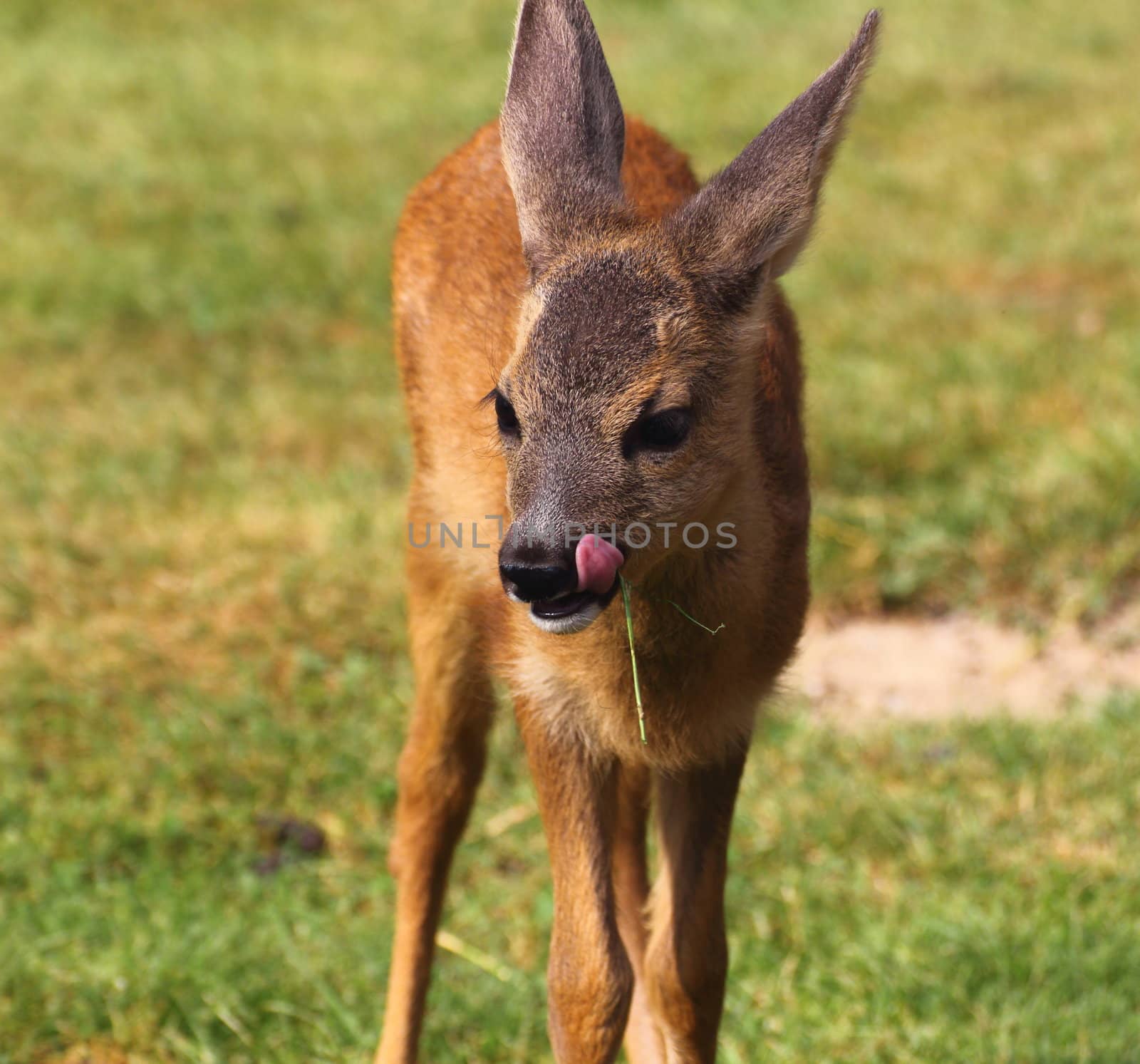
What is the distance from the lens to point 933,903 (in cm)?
399

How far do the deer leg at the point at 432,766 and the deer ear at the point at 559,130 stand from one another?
1018mm

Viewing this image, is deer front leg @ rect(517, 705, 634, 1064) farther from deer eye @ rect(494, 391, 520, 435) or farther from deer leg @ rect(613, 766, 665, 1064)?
deer eye @ rect(494, 391, 520, 435)

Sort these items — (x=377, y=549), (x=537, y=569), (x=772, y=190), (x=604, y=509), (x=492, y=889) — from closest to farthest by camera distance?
(x=537, y=569), (x=604, y=509), (x=772, y=190), (x=492, y=889), (x=377, y=549)

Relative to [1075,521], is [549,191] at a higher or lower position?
lower

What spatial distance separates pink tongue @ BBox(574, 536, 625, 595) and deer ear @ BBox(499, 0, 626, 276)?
0.66m

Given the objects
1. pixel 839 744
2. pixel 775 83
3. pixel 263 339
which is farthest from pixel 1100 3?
pixel 839 744

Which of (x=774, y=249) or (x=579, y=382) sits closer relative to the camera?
(x=579, y=382)

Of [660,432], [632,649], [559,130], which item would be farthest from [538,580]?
[559,130]

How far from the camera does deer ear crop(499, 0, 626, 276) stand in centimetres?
304

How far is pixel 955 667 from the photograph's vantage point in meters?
5.27

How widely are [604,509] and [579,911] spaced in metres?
0.91

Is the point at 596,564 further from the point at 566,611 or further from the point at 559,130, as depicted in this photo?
the point at 559,130

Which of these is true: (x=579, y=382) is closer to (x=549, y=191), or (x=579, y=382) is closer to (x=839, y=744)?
(x=549, y=191)

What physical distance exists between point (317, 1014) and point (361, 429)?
3259mm
